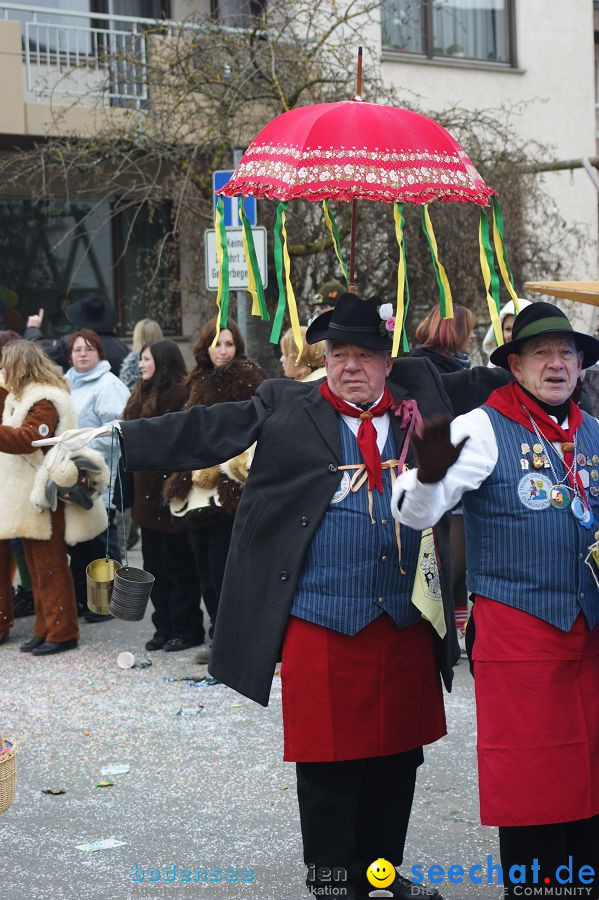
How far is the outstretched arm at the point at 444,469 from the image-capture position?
341 centimetres

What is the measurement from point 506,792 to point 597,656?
1.51 feet

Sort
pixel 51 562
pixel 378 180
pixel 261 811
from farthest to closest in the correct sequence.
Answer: pixel 51 562 → pixel 261 811 → pixel 378 180

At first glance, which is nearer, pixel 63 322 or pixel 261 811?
pixel 261 811

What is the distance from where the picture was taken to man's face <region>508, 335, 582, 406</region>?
3756 mm

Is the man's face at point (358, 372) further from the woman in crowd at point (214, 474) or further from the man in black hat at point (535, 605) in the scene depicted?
the woman in crowd at point (214, 474)

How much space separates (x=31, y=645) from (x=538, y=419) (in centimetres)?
504

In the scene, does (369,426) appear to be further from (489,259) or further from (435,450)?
(489,259)

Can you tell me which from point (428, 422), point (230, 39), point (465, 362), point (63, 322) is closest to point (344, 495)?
point (428, 422)

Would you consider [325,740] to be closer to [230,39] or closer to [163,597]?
[163,597]

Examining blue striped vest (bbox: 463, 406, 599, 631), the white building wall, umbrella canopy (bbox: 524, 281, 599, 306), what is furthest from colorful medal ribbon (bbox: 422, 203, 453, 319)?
the white building wall

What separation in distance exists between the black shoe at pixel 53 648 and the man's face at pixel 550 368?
15.9ft

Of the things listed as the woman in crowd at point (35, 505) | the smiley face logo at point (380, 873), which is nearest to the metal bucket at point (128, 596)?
the smiley face logo at point (380, 873)

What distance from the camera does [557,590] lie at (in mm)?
3623

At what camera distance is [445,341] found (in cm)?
691
